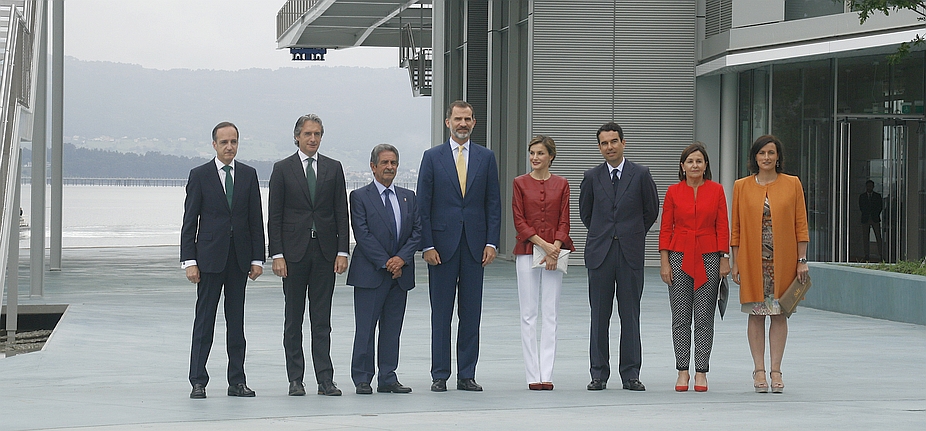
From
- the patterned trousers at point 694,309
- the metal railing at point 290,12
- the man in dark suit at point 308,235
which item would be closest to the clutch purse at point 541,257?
the patterned trousers at point 694,309

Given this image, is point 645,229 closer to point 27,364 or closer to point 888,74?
point 27,364

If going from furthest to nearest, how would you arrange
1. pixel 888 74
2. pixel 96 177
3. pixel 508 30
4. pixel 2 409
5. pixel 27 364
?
pixel 96 177 → pixel 508 30 → pixel 888 74 → pixel 27 364 → pixel 2 409

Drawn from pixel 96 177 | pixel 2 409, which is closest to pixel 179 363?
pixel 2 409

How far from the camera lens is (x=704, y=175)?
777 cm

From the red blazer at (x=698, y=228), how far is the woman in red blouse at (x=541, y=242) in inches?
26.5

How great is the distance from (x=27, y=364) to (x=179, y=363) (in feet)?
3.48

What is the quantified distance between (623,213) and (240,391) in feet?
8.61

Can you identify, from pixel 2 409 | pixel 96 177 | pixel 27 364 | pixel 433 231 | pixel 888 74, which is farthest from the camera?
pixel 96 177

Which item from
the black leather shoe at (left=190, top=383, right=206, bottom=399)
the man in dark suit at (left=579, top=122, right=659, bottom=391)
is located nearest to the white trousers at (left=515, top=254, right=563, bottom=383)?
the man in dark suit at (left=579, top=122, right=659, bottom=391)

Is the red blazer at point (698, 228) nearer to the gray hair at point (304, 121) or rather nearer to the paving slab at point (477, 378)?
the paving slab at point (477, 378)

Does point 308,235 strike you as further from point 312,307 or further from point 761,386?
point 761,386

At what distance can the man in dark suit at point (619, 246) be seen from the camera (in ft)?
25.7

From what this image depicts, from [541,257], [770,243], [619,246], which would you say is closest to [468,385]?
[541,257]

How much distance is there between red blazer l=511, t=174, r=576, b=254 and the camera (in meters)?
7.75
